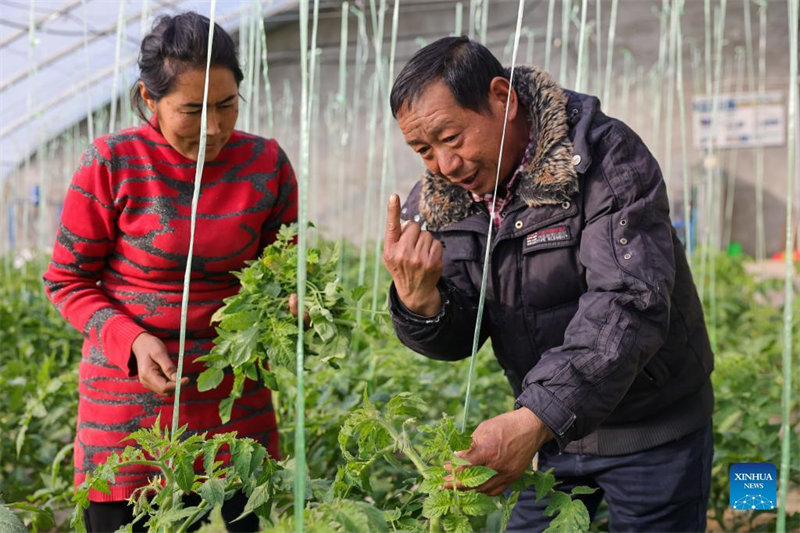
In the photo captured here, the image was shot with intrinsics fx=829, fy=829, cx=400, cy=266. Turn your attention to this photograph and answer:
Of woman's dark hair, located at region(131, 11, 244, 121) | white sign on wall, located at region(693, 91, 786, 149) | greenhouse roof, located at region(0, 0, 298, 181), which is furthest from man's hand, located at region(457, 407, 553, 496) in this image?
white sign on wall, located at region(693, 91, 786, 149)

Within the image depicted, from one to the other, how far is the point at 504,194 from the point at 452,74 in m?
0.24

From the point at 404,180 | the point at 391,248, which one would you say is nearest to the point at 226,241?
the point at 391,248

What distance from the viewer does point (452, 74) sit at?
1236 mm

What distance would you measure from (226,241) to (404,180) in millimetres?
10310

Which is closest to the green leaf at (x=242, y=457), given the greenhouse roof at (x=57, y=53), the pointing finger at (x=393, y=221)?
the pointing finger at (x=393, y=221)

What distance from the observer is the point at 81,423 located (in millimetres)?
1498

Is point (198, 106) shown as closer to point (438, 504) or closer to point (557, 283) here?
point (557, 283)

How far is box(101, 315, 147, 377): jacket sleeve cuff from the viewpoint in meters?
1.39

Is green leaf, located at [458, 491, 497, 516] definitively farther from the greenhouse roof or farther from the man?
the greenhouse roof

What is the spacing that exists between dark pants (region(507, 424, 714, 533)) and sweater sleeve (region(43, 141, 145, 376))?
762 mm

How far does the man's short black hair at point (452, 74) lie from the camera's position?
124cm

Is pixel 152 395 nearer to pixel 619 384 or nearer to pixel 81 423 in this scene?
pixel 81 423

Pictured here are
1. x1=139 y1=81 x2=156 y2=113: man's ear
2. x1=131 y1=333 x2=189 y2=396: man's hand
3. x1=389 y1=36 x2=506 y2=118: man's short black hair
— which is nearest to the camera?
x1=389 y1=36 x2=506 y2=118: man's short black hair

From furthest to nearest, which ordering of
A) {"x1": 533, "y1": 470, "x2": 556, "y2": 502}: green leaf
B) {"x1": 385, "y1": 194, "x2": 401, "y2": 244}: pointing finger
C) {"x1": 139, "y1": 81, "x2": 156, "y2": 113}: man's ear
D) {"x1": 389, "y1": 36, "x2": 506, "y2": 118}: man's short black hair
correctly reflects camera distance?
{"x1": 139, "y1": 81, "x2": 156, "y2": 113}: man's ear → {"x1": 389, "y1": 36, "x2": 506, "y2": 118}: man's short black hair → {"x1": 385, "y1": 194, "x2": 401, "y2": 244}: pointing finger → {"x1": 533, "y1": 470, "x2": 556, "y2": 502}: green leaf
